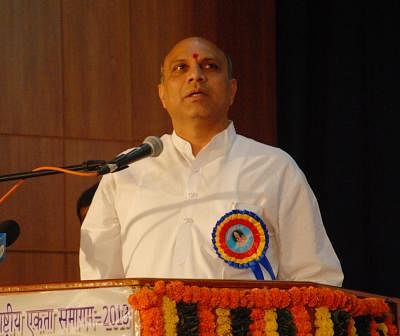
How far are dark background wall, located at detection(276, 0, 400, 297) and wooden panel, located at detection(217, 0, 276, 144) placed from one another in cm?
21

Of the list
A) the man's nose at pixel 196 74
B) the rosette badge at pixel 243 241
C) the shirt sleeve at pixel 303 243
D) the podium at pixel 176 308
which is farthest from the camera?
the man's nose at pixel 196 74

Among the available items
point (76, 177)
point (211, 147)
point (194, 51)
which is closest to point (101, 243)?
point (211, 147)

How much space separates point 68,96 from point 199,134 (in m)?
1.69

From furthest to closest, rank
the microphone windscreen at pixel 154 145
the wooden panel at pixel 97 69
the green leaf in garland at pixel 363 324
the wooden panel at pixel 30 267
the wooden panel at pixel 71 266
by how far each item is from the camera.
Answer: the wooden panel at pixel 97 69
the wooden panel at pixel 71 266
the wooden panel at pixel 30 267
the microphone windscreen at pixel 154 145
the green leaf in garland at pixel 363 324

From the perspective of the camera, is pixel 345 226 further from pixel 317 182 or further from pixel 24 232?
pixel 24 232

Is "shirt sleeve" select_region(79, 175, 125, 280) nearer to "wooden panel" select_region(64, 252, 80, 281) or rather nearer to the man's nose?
the man's nose

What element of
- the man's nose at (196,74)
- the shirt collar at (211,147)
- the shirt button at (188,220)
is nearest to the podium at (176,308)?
the shirt button at (188,220)

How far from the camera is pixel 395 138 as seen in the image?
4.58 m

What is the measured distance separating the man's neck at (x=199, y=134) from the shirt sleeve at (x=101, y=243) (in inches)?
12.0

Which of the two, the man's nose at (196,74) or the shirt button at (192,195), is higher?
the man's nose at (196,74)

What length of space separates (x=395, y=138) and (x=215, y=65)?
5.59ft

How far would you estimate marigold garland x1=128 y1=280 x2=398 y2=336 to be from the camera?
1.96 meters

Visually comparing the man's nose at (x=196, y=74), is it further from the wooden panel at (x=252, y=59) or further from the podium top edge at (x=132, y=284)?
the wooden panel at (x=252, y=59)

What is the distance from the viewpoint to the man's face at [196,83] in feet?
10.1
